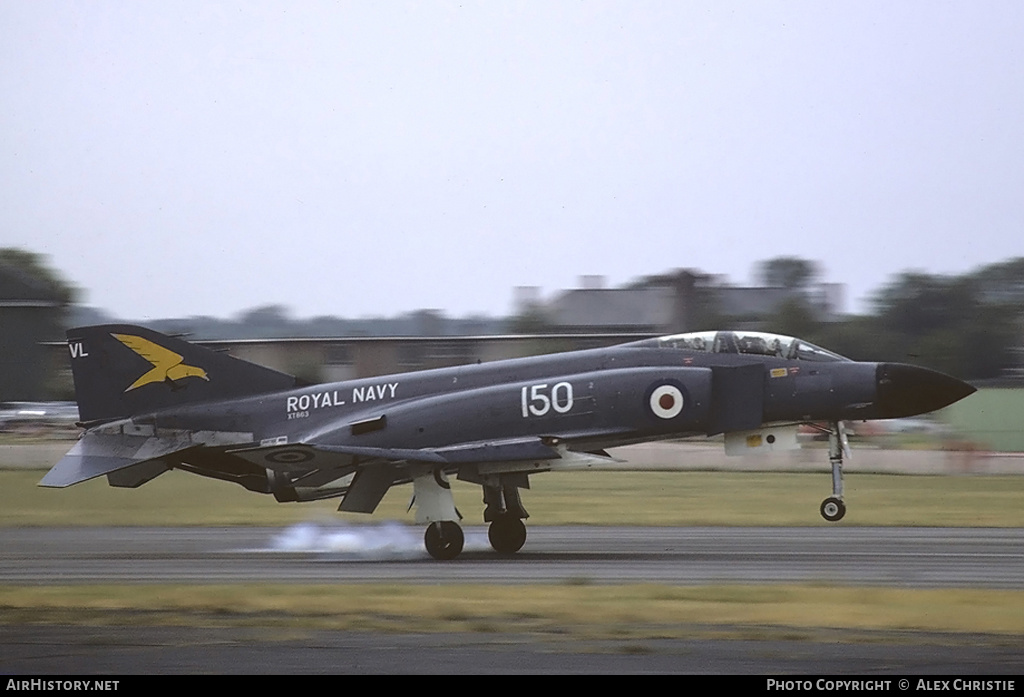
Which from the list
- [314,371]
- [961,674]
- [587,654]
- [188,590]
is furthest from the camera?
[314,371]

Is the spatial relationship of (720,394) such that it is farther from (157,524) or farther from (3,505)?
(3,505)

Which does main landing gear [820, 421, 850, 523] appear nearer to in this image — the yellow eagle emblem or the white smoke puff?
the white smoke puff

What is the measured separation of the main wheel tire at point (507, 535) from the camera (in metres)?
16.9

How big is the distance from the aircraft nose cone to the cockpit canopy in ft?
2.54

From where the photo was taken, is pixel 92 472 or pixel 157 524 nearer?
pixel 92 472

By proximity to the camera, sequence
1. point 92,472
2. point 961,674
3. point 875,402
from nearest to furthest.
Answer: point 961,674
point 875,402
point 92,472

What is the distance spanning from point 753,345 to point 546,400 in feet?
9.39

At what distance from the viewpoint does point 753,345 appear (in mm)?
16891

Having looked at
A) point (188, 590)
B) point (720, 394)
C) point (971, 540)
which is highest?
point (720, 394)

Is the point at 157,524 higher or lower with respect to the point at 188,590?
lower

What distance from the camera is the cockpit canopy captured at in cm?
1680

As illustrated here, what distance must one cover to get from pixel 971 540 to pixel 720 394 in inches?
165

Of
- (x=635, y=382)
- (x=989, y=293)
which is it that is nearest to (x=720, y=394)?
(x=635, y=382)

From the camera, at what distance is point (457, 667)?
8.82 meters
